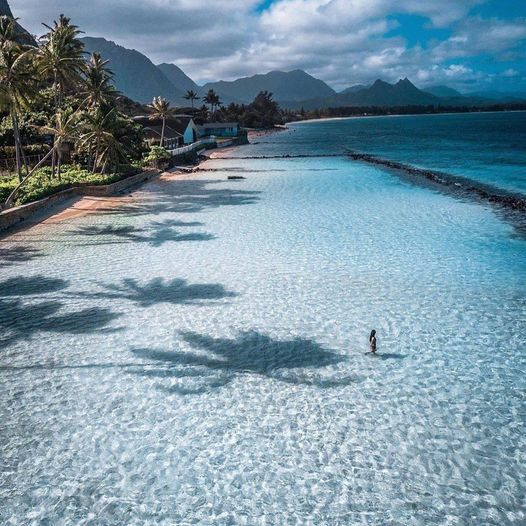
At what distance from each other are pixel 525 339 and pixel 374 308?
4631 millimetres

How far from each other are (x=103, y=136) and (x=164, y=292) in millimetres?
29522

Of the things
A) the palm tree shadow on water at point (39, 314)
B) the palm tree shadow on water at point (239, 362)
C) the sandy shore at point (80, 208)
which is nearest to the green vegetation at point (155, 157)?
the sandy shore at point (80, 208)

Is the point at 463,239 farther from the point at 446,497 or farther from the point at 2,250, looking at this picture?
the point at 2,250

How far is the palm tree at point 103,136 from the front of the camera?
4112 centimetres

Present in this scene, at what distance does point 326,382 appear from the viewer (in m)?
11.3

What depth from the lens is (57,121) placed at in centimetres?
3378

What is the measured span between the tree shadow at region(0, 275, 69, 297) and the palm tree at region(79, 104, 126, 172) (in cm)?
2431

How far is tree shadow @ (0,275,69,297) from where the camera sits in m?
17.3

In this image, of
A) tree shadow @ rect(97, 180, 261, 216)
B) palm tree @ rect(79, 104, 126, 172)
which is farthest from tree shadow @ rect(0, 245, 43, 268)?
palm tree @ rect(79, 104, 126, 172)

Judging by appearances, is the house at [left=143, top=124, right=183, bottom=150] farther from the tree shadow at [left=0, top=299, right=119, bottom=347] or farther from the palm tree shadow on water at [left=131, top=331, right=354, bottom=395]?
the palm tree shadow on water at [left=131, top=331, right=354, bottom=395]

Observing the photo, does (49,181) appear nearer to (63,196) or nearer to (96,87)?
(63,196)

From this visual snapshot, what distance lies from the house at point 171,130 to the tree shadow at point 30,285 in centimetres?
Result: 5302

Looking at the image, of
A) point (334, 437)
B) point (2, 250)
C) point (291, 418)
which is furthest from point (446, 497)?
point (2, 250)

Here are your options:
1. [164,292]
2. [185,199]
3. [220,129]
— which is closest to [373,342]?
[164,292]
